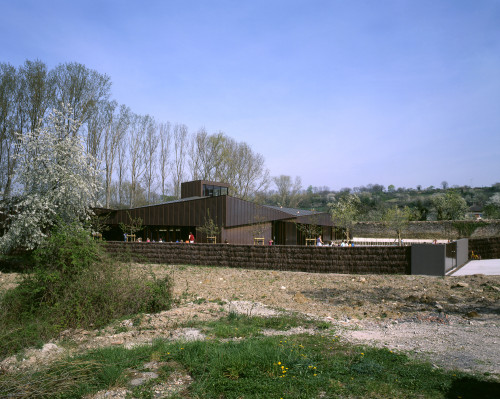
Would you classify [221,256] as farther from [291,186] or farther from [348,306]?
[291,186]

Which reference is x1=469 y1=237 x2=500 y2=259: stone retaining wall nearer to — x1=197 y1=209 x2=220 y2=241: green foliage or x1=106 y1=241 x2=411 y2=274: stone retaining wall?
x1=106 y1=241 x2=411 y2=274: stone retaining wall

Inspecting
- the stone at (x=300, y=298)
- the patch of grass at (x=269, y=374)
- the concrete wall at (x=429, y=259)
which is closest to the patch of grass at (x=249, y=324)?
the patch of grass at (x=269, y=374)

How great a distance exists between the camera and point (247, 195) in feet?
180

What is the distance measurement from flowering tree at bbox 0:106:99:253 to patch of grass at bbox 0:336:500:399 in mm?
15665

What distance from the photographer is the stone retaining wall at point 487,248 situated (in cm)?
2456

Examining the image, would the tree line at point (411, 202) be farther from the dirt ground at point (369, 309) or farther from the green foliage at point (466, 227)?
the dirt ground at point (369, 309)

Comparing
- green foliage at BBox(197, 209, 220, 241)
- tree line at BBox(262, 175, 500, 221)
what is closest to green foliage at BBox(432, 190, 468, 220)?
tree line at BBox(262, 175, 500, 221)

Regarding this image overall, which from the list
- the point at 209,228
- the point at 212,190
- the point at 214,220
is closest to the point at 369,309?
the point at 209,228

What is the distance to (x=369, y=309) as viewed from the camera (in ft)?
32.3

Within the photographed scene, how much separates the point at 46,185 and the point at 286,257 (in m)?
13.2

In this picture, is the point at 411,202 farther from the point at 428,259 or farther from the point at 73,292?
the point at 73,292

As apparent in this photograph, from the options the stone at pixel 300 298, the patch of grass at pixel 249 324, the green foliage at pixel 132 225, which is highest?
the green foliage at pixel 132 225

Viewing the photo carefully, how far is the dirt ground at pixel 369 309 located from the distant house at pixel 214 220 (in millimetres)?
8706

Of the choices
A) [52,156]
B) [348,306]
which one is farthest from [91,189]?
[348,306]
